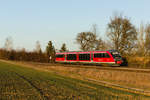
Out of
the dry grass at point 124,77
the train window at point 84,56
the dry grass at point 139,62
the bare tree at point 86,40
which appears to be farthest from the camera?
the bare tree at point 86,40

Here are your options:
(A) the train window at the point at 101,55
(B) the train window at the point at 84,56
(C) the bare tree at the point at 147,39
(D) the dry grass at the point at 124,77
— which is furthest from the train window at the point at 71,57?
(C) the bare tree at the point at 147,39

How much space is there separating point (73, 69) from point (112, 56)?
21.4 ft

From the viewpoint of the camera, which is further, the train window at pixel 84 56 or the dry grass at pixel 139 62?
the train window at pixel 84 56

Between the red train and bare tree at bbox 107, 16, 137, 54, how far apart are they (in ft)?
33.8

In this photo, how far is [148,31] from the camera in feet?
117

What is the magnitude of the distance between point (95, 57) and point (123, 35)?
12.0 m

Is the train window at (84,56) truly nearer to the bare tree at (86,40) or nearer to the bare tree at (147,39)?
the bare tree at (147,39)

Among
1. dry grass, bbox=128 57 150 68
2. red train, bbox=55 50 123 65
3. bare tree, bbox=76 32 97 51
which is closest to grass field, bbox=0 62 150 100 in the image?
red train, bbox=55 50 123 65

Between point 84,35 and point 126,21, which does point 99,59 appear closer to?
point 126,21

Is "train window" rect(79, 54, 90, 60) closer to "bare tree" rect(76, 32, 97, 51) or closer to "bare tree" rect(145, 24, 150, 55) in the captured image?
"bare tree" rect(145, 24, 150, 55)

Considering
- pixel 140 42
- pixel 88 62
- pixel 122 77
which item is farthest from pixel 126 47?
pixel 122 77

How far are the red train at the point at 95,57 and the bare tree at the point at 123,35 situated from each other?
33.8 feet

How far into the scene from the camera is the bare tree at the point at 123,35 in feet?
117

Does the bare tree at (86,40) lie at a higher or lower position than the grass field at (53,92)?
higher
